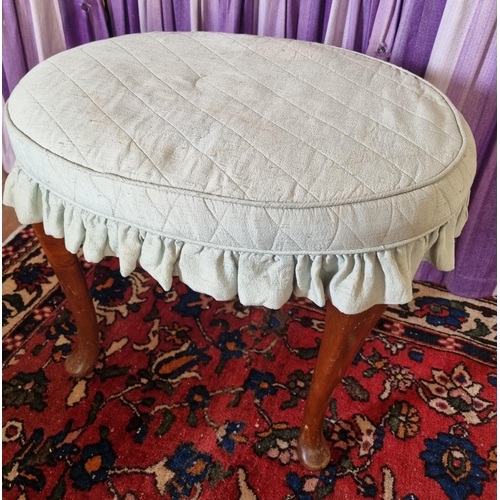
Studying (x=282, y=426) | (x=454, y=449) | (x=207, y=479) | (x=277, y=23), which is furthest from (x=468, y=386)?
(x=277, y=23)

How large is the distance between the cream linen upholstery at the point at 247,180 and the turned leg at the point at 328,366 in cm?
6

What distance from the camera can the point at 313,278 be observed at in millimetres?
521

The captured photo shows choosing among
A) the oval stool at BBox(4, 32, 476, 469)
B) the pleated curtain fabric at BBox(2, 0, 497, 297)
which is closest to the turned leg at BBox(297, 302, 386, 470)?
the oval stool at BBox(4, 32, 476, 469)

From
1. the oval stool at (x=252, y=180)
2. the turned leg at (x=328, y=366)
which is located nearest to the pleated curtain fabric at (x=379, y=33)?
the oval stool at (x=252, y=180)

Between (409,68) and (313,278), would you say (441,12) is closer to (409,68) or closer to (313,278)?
(409,68)

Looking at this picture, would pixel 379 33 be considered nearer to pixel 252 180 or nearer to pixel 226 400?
pixel 252 180

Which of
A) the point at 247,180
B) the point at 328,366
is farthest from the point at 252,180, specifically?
the point at 328,366

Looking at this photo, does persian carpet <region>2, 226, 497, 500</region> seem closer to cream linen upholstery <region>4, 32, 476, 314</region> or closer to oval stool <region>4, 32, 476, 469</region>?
oval stool <region>4, 32, 476, 469</region>

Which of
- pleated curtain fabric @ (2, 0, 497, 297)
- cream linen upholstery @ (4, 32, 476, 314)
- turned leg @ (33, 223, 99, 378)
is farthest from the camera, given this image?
pleated curtain fabric @ (2, 0, 497, 297)

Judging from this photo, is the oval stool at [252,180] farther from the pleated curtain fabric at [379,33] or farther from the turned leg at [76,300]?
the pleated curtain fabric at [379,33]

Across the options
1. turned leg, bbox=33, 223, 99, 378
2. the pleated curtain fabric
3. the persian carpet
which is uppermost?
the pleated curtain fabric

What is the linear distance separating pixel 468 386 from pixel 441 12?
640 millimetres

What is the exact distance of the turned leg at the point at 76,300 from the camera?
0.70 m

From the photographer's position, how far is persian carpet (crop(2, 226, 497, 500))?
0.77 m
